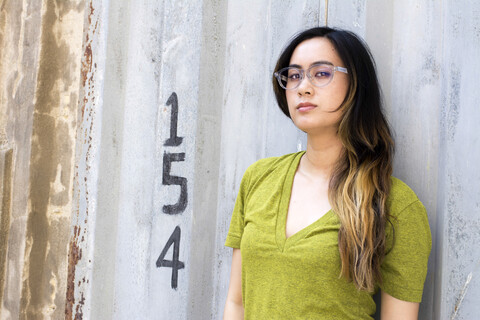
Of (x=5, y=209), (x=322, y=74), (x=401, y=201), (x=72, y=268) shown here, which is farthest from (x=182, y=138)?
(x=5, y=209)

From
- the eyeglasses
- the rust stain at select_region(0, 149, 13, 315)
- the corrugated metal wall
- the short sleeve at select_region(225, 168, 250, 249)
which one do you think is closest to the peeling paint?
the corrugated metal wall

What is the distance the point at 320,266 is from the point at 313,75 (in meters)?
0.66

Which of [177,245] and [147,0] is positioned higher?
[147,0]

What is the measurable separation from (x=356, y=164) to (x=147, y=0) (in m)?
1.31

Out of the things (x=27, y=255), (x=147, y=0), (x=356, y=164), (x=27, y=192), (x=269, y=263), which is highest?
(x=147, y=0)

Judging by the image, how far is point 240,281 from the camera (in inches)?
72.8

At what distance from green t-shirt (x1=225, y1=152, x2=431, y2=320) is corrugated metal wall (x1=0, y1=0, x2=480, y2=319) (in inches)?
6.7

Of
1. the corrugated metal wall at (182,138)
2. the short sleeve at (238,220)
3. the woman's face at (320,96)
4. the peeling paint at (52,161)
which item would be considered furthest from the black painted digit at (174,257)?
the woman's face at (320,96)

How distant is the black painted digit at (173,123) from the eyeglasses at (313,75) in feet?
1.88

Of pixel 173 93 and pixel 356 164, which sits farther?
pixel 173 93

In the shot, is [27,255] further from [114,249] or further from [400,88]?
[400,88]

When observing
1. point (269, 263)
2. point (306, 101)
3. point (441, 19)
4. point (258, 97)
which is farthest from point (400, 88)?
Result: point (269, 263)

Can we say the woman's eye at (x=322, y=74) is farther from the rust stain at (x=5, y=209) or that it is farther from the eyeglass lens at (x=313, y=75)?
the rust stain at (x=5, y=209)

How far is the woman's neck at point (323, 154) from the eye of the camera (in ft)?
5.69
